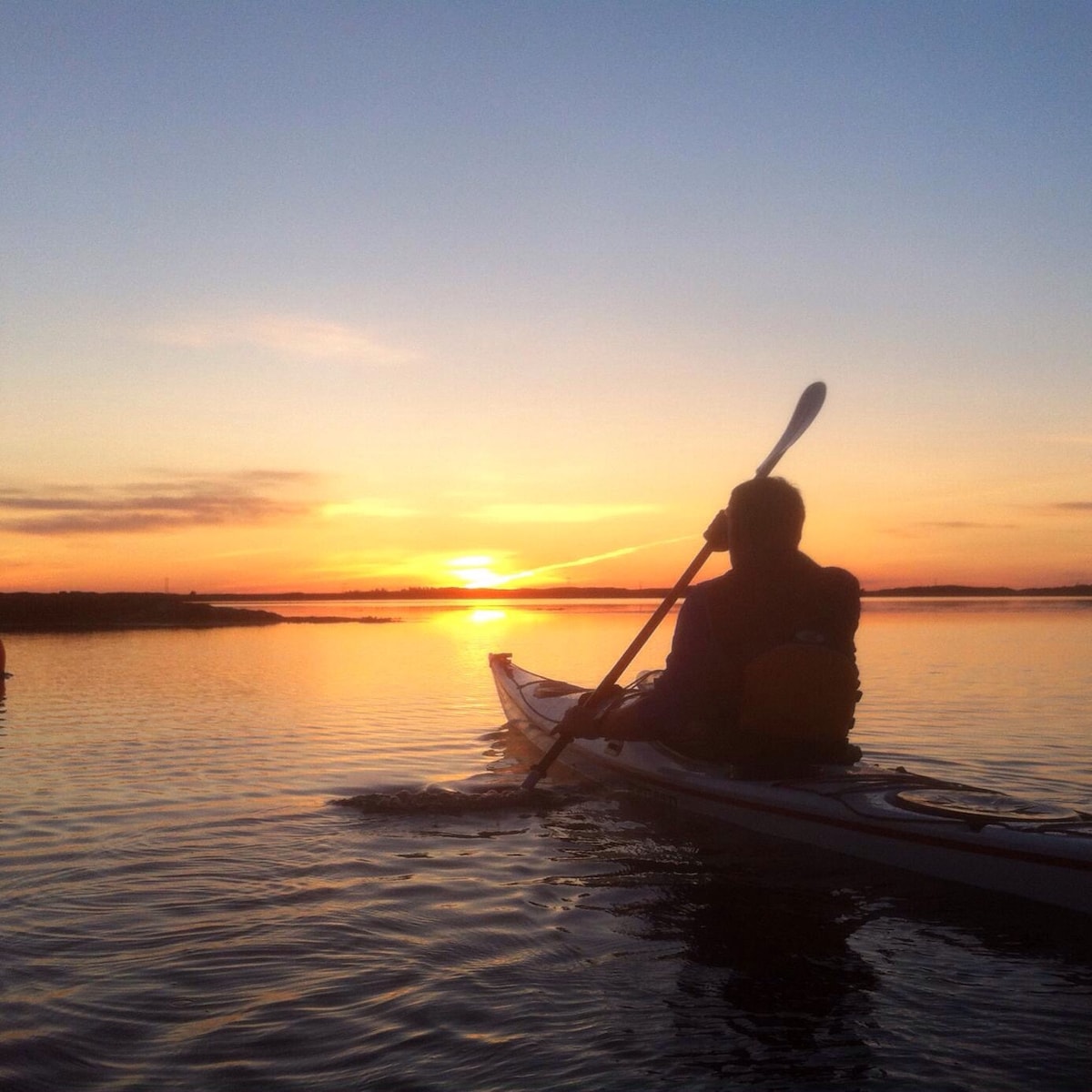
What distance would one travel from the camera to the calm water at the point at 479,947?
3180 mm

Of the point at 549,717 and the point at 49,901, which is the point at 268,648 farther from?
the point at 49,901

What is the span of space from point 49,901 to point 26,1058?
2.02 meters

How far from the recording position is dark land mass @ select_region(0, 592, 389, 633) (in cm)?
4612

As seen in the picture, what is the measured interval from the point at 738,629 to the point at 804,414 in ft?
11.3

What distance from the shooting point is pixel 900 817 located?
5.28 m

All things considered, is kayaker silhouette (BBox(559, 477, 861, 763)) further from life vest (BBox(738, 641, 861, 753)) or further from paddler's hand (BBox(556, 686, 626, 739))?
paddler's hand (BBox(556, 686, 626, 739))

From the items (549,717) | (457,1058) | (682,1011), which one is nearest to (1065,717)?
(549,717)

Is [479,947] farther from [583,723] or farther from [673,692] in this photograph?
[583,723]

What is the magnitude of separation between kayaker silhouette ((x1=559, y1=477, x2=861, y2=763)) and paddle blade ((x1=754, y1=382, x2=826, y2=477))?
2.87 meters

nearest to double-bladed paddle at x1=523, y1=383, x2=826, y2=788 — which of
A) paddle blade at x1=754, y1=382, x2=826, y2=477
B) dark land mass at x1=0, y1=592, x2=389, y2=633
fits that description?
paddle blade at x1=754, y1=382, x2=826, y2=477

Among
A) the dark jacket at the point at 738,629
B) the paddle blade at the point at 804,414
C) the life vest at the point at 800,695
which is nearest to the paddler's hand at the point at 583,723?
the dark jacket at the point at 738,629

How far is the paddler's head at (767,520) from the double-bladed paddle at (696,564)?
1956 millimetres

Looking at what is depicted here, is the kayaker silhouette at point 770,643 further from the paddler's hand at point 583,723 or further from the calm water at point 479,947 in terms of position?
the paddler's hand at point 583,723

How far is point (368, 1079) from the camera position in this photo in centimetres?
306
